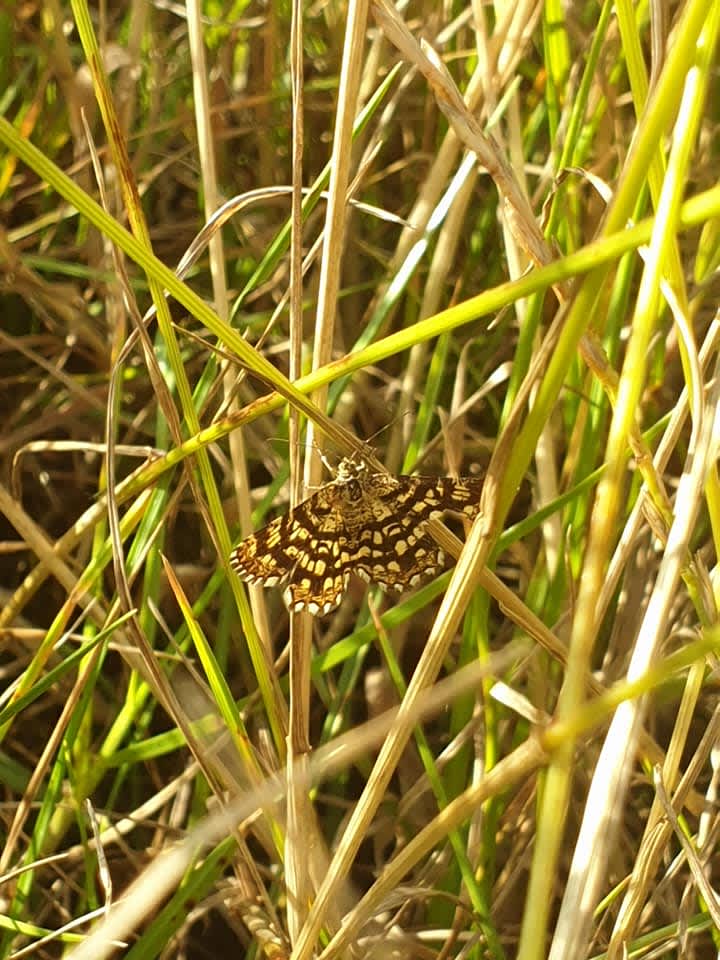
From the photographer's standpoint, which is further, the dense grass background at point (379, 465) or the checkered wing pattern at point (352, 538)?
the checkered wing pattern at point (352, 538)

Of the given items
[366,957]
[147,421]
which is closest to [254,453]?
[147,421]

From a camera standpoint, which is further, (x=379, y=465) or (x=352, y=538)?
(x=352, y=538)

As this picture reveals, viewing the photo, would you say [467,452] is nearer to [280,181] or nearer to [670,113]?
[280,181]

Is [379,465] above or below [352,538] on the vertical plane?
above
